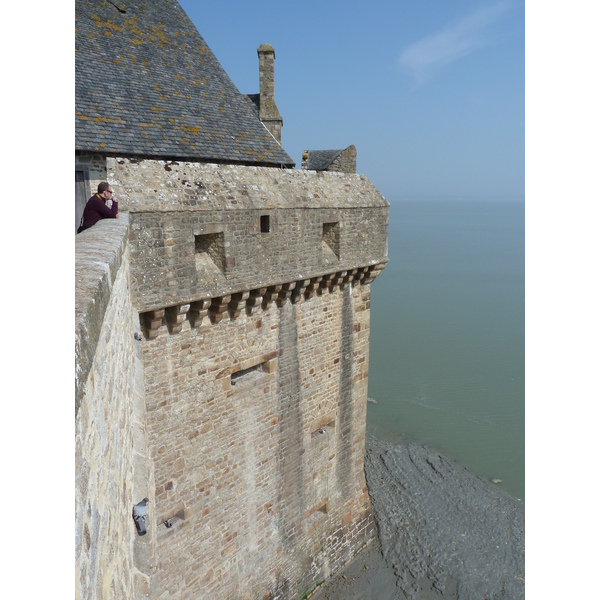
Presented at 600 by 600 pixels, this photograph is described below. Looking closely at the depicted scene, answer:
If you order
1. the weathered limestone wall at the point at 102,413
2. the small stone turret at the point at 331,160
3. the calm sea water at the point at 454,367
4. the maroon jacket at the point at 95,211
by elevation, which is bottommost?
the calm sea water at the point at 454,367

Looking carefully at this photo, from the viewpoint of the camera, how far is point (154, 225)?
584 cm

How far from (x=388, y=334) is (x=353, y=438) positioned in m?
16.7

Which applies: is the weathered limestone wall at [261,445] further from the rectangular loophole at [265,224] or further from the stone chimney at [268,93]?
the stone chimney at [268,93]

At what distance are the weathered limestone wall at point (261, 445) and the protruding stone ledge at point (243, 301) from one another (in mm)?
87

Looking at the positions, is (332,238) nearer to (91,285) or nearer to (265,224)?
(265,224)

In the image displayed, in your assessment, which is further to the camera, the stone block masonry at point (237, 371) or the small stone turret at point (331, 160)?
the small stone turret at point (331, 160)

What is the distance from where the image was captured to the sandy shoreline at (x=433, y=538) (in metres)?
10.4

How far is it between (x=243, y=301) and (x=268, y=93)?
9.00 meters

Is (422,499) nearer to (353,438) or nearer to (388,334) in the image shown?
(353,438)

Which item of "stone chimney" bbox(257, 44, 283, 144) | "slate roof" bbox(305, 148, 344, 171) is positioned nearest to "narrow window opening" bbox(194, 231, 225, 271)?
"stone chimney" bbox(257, 44, 283, 144)

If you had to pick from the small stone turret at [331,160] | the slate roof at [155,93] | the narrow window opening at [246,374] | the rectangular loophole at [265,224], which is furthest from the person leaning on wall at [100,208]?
the small stone turret at [331,160]

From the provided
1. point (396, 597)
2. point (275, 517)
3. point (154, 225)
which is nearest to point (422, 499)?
point (396, 597)

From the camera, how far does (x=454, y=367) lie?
72.6 ft

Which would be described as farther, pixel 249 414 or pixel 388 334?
pixel 388 334
